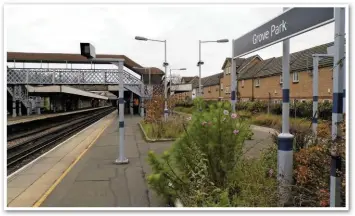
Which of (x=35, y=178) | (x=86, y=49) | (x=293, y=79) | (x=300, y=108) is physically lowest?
(x=35, y=178)

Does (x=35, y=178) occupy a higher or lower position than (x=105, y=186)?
lower

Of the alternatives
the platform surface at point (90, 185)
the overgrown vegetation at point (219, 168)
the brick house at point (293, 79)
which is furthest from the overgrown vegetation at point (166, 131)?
the overgrown vegetation at point (219, 168)

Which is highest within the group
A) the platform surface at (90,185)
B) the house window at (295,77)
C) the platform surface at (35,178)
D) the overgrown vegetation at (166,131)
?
the house window at (295,77)

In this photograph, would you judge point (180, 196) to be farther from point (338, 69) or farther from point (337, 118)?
point (338, 69)

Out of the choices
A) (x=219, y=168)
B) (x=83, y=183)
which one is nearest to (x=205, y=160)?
(x=219, y=168)

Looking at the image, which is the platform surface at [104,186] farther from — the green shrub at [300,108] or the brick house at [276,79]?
the brick house at [276,79]

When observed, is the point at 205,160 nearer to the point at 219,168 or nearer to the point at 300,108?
the point at 219,168

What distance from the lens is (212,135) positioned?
16.0ft

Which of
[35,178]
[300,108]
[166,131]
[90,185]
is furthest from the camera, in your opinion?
[300,108]

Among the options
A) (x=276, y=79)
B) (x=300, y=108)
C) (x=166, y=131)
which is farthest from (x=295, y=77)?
(x=166, y=131)

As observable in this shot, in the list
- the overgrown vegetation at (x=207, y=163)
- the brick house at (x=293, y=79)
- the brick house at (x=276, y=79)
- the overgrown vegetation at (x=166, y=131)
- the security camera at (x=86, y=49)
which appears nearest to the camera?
the overgrown vegetation at (x=207, y=163)

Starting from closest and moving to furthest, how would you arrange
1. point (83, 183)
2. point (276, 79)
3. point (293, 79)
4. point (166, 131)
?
1. point (83, 183)
2. point (166, 131)
3. point (293, 79)
4. point (276, 79)

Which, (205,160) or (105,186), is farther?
(105,186)

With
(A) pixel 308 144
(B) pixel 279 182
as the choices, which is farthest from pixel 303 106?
(B) pixel 279 182
